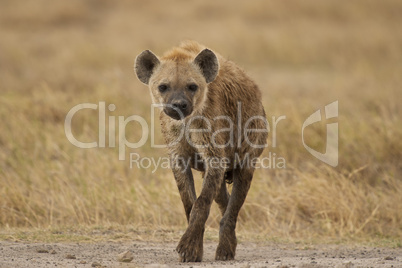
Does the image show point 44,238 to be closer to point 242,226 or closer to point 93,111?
point 242,226

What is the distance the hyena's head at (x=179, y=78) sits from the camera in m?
4.94

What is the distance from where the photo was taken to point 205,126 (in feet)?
16.4

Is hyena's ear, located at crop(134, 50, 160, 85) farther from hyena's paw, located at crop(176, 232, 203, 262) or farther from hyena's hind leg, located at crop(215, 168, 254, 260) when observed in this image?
hyena's paw, located at crop(176, 232, 203, 262)

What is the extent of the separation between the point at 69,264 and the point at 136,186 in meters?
2.19

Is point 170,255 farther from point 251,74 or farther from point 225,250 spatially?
point 251,74

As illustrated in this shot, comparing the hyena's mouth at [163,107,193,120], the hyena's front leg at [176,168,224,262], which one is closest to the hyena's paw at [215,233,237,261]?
the hyena's front leg at [176,168,224,262]

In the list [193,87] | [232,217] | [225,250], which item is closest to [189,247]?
[225,250]

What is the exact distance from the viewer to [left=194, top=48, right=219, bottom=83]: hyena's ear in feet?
16.8

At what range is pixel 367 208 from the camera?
664 cm

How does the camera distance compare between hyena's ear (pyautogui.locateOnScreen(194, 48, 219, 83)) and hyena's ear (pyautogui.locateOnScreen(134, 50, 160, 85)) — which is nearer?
hyena's ear (pyautogui.locateOnScreen(194, 48, 219, 83))

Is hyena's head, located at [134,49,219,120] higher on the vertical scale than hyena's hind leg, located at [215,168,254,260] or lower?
higher

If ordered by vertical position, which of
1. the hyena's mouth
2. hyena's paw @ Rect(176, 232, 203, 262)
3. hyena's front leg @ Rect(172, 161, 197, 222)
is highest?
the hyena's mouth

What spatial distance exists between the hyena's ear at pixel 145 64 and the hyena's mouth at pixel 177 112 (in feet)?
1.47

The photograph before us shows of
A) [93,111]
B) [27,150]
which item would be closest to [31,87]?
[93,111]
